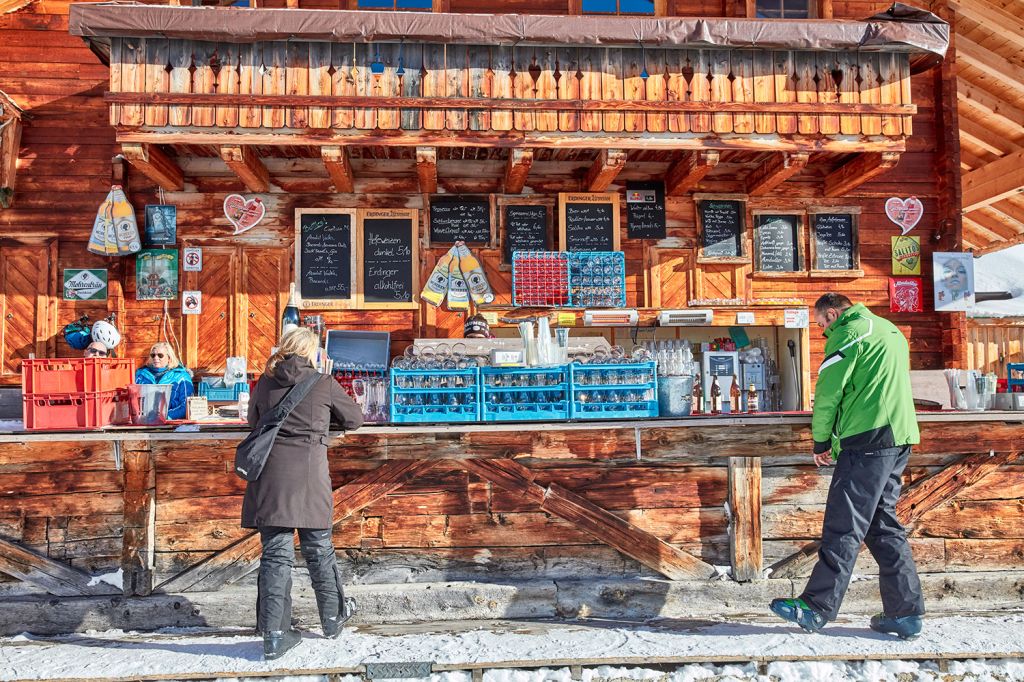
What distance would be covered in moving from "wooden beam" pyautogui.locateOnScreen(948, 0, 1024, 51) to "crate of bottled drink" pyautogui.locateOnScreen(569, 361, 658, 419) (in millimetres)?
6859

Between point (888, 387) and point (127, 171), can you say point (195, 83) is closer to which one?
point (127, 171)

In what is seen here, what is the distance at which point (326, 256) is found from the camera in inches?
345

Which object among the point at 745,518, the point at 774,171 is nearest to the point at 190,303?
the point at 745,518

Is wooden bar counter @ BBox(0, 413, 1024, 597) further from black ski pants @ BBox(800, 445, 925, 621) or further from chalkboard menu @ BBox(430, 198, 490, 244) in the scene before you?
chalkboard menu @ BBox(430, 198, 490, 244)

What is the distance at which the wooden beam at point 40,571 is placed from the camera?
5.44 metres

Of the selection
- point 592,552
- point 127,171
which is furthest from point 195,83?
point 592,552

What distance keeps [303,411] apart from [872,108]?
6.35 metres

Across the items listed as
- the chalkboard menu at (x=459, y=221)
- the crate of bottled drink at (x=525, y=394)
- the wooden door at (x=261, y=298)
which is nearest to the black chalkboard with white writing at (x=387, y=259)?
the chalkboard menu at (x=459, y=221)

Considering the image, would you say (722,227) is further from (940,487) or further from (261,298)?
(261,298)

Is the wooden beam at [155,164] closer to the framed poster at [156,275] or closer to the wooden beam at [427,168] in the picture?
the framed poster at [156,275]

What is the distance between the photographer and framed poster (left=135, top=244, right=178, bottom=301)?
28.3 feet

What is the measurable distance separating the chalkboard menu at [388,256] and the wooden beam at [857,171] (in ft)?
16.0

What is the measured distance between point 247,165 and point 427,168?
1.82m

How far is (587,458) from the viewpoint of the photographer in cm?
569
